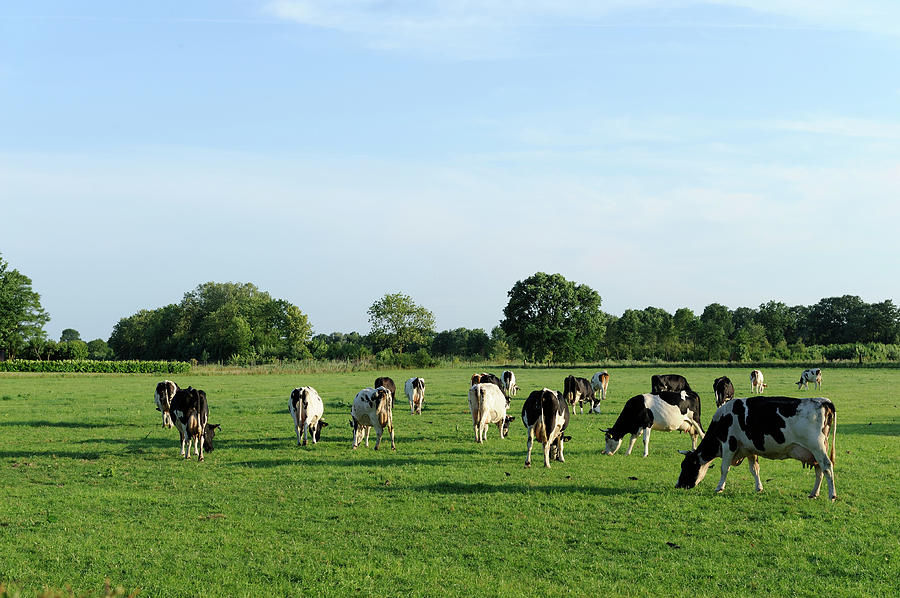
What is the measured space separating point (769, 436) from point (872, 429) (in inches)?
540

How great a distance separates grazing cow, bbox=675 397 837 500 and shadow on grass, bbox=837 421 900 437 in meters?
10.5

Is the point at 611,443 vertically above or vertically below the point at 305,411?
below

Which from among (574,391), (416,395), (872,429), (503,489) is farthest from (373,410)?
(872,429)

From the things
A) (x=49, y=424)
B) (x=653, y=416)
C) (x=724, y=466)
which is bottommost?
(x=49, y=424)

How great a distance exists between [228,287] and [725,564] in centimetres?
14392

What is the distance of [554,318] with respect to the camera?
102188 mm

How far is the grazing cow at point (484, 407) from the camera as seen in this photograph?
2017 cm

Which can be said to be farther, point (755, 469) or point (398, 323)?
point (398, 323)

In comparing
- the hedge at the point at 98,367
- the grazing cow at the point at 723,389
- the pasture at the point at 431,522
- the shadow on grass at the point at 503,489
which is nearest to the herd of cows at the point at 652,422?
the pasture at the point at 431,522

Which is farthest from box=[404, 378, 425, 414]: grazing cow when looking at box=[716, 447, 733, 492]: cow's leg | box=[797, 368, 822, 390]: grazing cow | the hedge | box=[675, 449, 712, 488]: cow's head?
the hedge

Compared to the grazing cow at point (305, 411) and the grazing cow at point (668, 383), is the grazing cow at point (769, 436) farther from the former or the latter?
the grazing cow at point (668, 383)

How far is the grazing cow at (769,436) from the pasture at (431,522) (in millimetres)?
518

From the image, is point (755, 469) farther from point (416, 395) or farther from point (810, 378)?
point (810, 378)

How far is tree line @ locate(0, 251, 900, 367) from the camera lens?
99.9 metres
